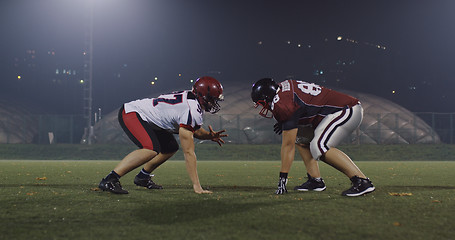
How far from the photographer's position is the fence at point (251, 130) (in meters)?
38.7

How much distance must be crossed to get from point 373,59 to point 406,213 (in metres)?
56.0

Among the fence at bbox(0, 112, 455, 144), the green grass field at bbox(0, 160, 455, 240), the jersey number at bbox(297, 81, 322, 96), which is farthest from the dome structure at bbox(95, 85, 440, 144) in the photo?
the green grass field at bbox(0, 160, 455, 240)

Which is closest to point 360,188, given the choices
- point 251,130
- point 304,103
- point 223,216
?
point 304,103

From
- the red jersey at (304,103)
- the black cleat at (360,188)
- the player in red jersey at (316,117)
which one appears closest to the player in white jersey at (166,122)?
the player in red jersey at (316,117)

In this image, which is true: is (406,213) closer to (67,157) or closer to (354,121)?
(354,121)

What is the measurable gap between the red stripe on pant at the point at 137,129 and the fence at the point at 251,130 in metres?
30.6

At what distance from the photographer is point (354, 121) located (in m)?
7.25

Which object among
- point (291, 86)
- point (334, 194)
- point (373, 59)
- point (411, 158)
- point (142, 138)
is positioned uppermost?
point (373, 59)

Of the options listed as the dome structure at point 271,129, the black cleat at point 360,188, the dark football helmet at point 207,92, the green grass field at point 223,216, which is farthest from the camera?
the dome structure at point 271,129

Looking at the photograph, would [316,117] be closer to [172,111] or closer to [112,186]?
[172,111]

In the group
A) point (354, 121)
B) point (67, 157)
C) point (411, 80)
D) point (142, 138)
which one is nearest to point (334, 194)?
point (354, 121)

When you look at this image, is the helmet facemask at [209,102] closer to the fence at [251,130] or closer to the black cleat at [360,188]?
the black cleat at [360,188]

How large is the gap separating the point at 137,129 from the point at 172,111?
66cm

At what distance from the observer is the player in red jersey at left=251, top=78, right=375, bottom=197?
6.96m
